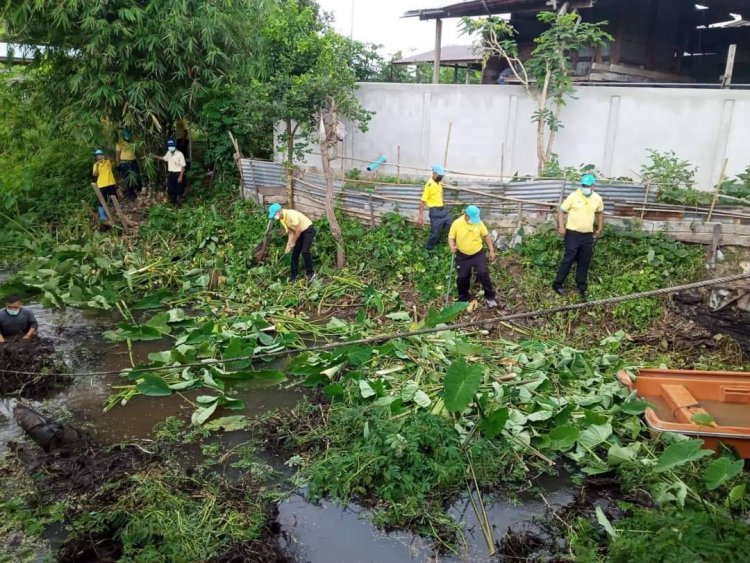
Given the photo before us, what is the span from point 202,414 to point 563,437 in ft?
12.7

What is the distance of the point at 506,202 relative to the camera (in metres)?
10.1

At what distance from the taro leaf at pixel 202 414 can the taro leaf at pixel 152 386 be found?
527mm

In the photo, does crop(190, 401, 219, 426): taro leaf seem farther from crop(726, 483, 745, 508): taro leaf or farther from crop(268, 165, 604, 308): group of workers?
crop(726, 483, 745, 508): taro leaf

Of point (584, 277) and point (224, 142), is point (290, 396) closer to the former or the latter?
point (584, 277)

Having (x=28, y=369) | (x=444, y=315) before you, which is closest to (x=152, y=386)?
(x=28, y=369)

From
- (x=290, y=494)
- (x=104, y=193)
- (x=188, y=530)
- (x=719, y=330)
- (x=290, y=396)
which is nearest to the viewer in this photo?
(x=188, y=530)

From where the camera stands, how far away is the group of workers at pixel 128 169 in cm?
1356

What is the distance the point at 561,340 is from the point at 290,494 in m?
4.39

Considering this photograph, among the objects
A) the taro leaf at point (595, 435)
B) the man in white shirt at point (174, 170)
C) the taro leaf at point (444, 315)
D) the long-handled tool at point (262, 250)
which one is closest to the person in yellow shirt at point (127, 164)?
the man in white shirt at point (174, 170)

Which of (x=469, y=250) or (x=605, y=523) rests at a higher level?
(x=469, y=250)

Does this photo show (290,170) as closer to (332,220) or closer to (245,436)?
(332,220)

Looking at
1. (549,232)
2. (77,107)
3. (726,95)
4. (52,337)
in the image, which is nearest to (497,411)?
(549,232)

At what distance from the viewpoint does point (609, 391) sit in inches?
257

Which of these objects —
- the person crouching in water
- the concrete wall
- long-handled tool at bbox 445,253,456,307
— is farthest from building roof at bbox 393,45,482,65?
the person crouching in water
